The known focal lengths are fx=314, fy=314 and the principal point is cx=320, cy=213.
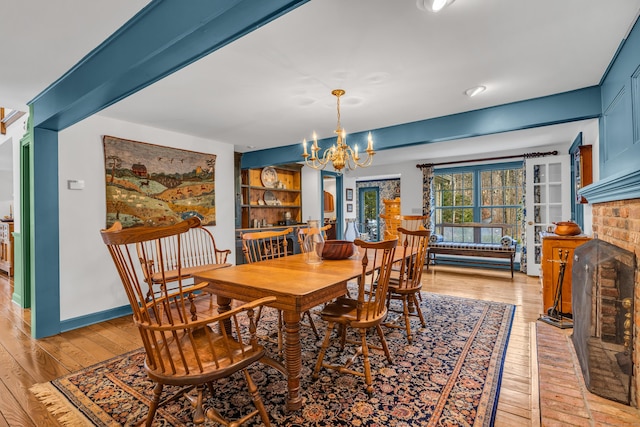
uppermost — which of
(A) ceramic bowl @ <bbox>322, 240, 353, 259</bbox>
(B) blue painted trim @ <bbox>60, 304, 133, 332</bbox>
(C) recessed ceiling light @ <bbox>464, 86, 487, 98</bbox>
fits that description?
(C) recessed ceiling light @ <bbox>464, 86, 487, 98</bbox>

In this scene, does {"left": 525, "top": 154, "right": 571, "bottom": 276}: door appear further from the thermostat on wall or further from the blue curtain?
the thermostat on wall

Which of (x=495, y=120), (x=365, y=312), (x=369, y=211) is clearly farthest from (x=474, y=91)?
(x=369, y=211)

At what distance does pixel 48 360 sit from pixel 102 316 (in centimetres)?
99

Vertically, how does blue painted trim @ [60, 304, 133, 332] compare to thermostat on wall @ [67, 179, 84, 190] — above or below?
below

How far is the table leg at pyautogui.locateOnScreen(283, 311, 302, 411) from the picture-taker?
182 centimetres

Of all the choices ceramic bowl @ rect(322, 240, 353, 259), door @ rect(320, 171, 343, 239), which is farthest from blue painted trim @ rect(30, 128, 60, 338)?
door @ rect(320, 171, 343, 239)

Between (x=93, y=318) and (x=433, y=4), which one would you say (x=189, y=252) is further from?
(x=433, y=4)

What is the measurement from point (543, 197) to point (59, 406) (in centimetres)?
659

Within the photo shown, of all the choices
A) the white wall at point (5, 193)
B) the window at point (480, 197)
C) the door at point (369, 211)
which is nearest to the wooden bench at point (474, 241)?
the window at point (480, 197)

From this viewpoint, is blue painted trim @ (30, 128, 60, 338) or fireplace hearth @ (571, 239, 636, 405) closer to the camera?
Result: fireplace hearth @ (571, 239, 636, 405)

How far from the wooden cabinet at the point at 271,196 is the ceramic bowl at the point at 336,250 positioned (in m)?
3.29

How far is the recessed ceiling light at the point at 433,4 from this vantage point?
63.3 inches

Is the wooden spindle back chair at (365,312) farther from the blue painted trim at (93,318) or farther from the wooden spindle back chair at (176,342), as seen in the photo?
the blue painted trim at (93,318)

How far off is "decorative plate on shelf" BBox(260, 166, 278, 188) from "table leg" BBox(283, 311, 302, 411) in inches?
192
